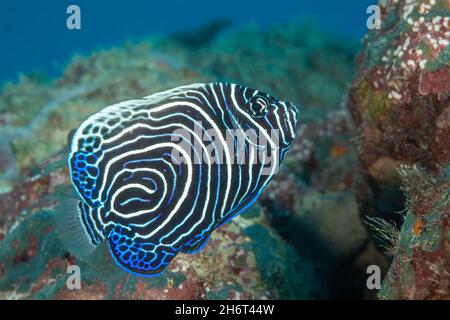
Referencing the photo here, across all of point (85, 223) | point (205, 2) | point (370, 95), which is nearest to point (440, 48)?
point (370, 95)

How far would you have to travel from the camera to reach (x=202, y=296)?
3520 millimetres

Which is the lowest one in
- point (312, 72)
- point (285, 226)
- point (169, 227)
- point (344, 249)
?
point (344, 249)

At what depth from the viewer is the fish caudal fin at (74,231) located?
2596 mm

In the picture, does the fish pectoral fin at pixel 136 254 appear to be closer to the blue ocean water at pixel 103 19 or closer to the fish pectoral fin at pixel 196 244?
the fish pectoral fin at pixel 196 244

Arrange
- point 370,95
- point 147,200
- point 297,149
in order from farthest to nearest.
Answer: point 297,149, point 370,95, point 147,200

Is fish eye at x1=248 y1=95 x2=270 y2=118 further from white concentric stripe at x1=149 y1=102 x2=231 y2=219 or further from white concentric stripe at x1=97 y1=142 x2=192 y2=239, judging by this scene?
white concentric stripe at x1=97 y1=142 x2=192 y2=239

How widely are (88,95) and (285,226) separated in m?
4.89

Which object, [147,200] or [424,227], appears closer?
[424,227]

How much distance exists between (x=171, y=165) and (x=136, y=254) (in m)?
0.54

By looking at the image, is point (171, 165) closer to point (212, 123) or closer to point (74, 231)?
point (212, 123)

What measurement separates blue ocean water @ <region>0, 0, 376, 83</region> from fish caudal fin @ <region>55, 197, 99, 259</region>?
30.1m

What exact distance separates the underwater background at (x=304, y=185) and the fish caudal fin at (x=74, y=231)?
15 centimetres

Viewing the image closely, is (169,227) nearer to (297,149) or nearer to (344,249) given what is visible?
(344,249)

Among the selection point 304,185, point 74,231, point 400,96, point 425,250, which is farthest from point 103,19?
point 425,250
